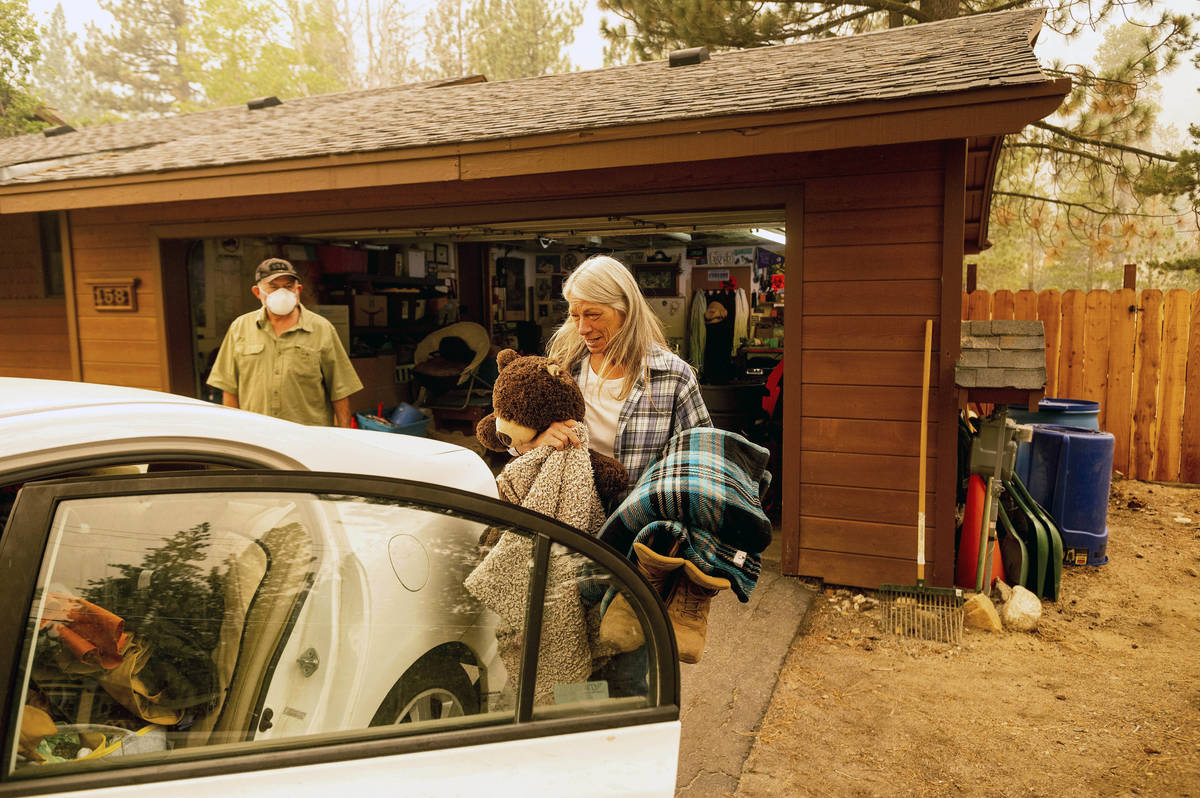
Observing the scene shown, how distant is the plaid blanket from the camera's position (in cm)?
190

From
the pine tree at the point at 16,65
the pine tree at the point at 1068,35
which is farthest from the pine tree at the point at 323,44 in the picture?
the pine tree at the point at 1068,35

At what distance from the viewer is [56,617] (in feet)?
3.95

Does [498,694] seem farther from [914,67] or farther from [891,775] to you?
[914,67]

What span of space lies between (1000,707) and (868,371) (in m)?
2.07

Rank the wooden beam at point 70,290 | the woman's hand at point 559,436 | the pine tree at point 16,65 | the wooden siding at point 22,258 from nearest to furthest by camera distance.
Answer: the woman's hand at point 559,436 → the wooden beam at point 70,290 → the wooden siding at point 22,258 → the pine tree at point 16,65

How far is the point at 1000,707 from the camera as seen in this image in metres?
3.66

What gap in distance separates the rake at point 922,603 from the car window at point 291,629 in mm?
3566

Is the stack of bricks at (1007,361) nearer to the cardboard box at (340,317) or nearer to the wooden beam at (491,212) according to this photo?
the wooden beam at (491,212)

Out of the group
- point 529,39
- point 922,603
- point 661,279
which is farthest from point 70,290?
point 529,39

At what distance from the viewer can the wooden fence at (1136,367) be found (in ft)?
25.6

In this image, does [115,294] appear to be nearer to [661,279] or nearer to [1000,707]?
[661,279]

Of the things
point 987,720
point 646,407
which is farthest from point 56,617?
point 987,720

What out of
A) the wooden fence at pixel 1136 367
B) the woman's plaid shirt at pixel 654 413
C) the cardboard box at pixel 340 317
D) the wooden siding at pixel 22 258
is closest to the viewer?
the woman's plaid shirt at pixel 654 413

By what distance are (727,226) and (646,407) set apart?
5626 millimetres
